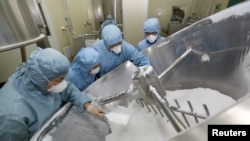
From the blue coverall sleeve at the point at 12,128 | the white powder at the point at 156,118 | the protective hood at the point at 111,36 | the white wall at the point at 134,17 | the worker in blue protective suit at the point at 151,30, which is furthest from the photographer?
the white wall at the point at 134,17

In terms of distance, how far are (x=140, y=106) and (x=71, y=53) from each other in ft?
6.02

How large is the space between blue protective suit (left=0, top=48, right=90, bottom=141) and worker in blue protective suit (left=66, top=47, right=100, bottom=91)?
0.31 m

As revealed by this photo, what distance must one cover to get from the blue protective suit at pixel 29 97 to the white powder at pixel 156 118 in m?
0.31

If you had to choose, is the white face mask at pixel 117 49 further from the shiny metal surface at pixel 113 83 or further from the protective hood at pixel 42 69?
the protective hood at pixel 42 69

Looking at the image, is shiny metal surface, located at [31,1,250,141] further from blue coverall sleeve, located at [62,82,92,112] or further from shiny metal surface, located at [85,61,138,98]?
blue coverall sleeve, located at [62,82,92,112]

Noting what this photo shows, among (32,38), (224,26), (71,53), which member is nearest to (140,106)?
(224,26)

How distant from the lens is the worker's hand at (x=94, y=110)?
674mm

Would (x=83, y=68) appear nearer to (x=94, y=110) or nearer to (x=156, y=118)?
(x=94, y=110)

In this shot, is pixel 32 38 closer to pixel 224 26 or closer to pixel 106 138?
pixel 106 138

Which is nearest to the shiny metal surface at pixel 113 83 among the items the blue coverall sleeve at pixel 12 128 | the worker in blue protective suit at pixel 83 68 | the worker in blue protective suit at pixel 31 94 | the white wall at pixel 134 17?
the worker in blue protective suit at pixel 83 68

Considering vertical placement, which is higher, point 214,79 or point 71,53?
point 214,79

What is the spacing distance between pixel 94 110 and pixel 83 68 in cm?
35

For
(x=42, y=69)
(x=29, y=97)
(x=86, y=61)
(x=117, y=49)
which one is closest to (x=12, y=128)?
(x=29, y=97)

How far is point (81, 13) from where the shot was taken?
2266mm
